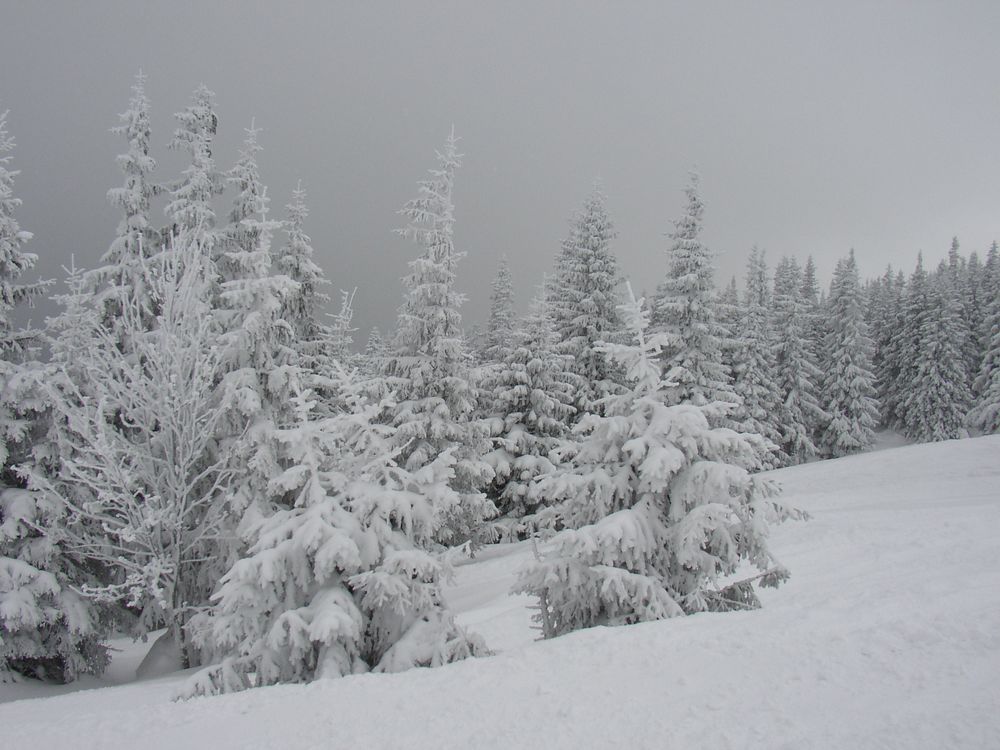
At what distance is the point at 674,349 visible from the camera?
2208 cm

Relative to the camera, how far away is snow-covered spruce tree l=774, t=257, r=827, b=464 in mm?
40688

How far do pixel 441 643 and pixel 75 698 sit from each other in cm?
738

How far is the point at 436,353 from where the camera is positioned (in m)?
19.2

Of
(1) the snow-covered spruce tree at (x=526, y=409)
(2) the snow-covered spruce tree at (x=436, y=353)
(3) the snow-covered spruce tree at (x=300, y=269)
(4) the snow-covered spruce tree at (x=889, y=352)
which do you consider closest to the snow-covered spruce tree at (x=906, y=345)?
(4) the snow-covered spruce tree at (x=889, y=352)

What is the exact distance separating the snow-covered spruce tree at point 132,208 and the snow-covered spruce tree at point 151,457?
198cm

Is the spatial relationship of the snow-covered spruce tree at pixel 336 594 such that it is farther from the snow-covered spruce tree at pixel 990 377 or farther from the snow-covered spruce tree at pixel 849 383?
the snow-covered spruce tree at pixel 849 383

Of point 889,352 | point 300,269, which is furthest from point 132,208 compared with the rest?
point 889,352

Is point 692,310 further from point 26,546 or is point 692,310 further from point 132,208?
point 26,546

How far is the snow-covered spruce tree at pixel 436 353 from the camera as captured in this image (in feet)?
61.5

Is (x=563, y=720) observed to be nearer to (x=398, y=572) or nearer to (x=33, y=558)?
(x=398, y=572)

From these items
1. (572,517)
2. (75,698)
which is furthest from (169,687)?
(572,517)

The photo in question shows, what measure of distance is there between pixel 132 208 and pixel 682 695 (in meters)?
18.5

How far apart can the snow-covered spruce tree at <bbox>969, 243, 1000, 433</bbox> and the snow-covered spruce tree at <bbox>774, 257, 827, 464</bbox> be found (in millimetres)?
8999

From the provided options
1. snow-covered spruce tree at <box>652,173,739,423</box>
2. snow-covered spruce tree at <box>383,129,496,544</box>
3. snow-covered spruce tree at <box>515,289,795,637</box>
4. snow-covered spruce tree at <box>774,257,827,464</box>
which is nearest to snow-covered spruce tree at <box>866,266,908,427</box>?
snow-covered spruce tree at <box>774,257,827,464</box>
